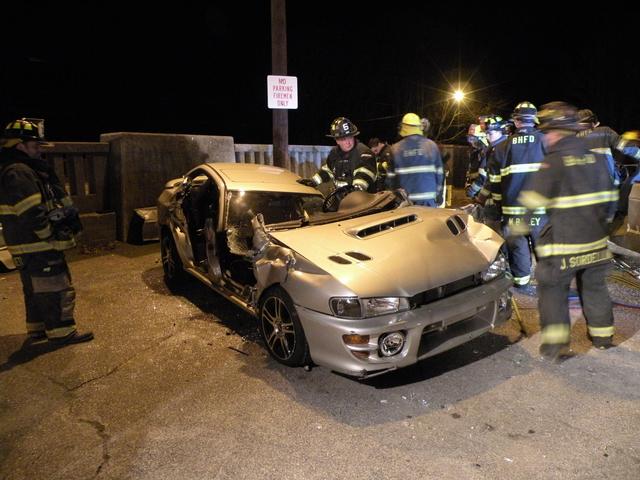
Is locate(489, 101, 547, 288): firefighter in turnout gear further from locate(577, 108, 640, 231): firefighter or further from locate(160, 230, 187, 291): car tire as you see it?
locate(160, 230, 187, 291): car tire

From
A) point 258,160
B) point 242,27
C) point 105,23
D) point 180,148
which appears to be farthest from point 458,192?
point 105,23

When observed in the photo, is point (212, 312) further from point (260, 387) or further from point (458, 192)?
point (458, 192)

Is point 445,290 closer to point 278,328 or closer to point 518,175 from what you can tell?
point 278,328

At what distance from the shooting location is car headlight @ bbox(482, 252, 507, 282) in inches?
157

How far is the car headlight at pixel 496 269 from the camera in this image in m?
3.98

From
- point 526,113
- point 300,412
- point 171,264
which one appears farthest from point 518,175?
point 171,264

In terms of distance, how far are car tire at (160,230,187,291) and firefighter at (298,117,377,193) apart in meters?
1.75

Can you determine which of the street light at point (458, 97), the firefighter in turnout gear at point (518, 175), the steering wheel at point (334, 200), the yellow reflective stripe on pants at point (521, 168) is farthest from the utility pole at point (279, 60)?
the street light at point (458, 97)

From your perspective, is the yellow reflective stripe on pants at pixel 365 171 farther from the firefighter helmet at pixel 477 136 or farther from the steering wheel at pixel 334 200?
the firefighter helmet at pixel 477 136

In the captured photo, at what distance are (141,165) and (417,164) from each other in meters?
4.85

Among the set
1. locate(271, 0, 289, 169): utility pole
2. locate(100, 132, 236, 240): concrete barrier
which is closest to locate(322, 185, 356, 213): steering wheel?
locate(271, 0, 289, 169): utility pole

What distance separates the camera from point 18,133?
4.42 metres

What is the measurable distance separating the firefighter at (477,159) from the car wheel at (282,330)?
326cm

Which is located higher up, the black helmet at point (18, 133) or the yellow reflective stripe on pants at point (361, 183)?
the black helmet at point (18, 133)
